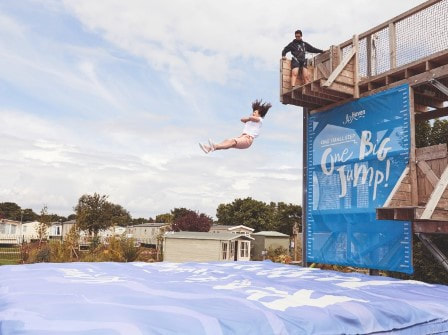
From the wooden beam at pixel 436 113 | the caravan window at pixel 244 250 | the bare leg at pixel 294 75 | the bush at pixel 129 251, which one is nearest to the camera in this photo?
the wooden beam at pixel 436 113

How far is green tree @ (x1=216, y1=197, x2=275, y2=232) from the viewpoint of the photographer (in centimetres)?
5872

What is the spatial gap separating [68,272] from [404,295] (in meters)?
5.18

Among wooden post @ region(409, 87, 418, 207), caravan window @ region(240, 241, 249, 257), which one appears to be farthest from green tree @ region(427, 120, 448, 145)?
caravan window @ region(240, 241, 249, 257)

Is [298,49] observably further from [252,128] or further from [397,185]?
[397,185]

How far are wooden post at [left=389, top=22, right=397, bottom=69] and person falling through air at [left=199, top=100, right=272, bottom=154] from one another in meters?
3.00

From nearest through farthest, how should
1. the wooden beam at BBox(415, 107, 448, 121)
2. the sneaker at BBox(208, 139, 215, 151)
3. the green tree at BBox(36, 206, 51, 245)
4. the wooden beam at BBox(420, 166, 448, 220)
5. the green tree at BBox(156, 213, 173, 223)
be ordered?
the wooden beam at BBox(420, 166, 448, 220) → the sneaker at BBox(208, 139, 215, 151) → the wooden beam at BBox(415, 107, 448, 121) → the green tree at BBox(36, 206, 51, 245) → the green tree at BBox(156, 213, 173, 223)

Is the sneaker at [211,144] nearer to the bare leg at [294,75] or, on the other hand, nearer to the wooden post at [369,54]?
the bare leg at [294,75]

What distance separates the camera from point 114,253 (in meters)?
21.4

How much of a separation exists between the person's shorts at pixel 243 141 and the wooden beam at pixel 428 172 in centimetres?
339

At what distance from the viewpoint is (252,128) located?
8.93 m

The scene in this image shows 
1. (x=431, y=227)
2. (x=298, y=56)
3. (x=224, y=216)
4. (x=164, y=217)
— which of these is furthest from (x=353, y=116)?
(x=164, y=217)

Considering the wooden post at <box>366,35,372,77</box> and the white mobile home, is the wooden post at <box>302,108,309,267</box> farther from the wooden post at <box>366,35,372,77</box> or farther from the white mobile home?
the white mobile home

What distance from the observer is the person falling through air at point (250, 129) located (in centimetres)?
850

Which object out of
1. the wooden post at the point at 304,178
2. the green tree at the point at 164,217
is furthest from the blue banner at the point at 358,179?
the green tree at the point at 164,217
